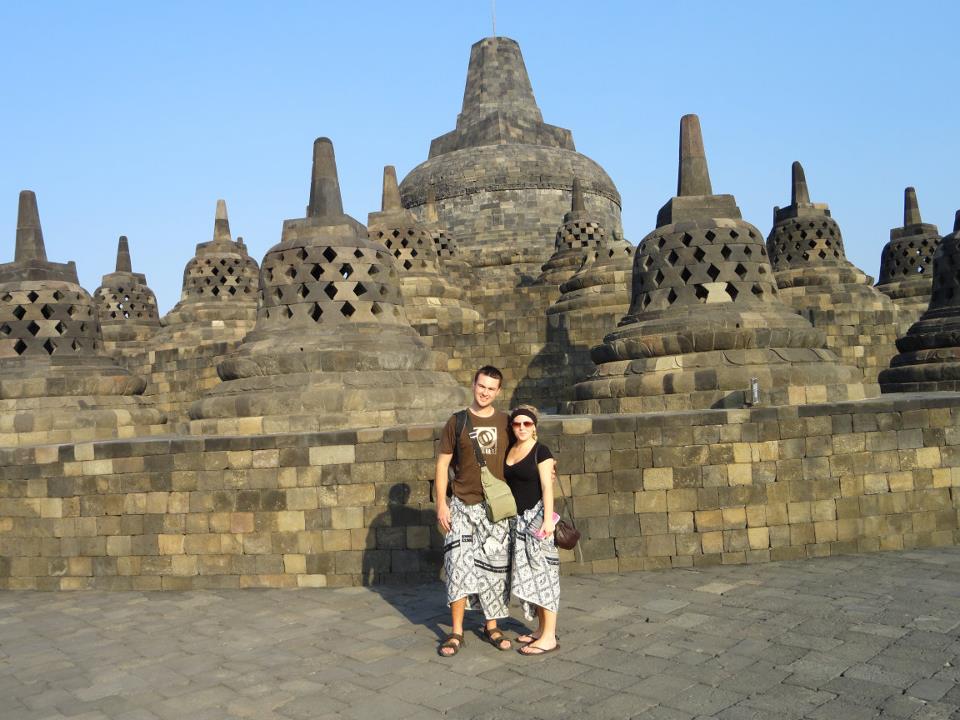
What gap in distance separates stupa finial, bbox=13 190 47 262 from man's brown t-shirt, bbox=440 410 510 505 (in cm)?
846

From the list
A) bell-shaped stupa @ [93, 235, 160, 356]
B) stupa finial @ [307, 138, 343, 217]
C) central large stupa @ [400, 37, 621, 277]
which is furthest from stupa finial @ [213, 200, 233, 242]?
stupa finial @ [307, 138, 343, 217]

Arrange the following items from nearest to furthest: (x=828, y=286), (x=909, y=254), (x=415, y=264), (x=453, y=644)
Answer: (x=453, y=644), (x=828, y=286), (x=415, y=264), (x=909, y=254)

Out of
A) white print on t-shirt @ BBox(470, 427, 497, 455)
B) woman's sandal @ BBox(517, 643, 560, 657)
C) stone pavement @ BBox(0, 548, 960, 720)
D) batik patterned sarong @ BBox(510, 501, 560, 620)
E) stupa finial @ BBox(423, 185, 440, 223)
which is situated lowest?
stone pavement @ BBox(0, 548, 960, 720)

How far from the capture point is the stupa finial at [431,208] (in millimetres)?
23359

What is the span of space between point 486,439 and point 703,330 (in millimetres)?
A: 4745

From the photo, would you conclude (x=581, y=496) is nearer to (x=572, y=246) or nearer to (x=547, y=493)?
(x=547, y=493)

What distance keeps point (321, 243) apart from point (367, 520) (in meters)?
3.61

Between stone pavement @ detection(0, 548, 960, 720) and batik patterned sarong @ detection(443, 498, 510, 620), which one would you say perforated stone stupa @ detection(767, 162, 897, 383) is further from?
batik patterned sarong @ detection(443, 498, 510, 620)

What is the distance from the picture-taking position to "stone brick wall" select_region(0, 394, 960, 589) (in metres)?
6.50

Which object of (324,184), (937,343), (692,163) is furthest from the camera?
(937,343)

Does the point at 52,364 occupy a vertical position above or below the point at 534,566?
above

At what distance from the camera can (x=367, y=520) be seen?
6.54m

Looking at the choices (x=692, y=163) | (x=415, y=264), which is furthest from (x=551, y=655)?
(x=415, y=264)

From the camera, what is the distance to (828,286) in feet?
57.3
